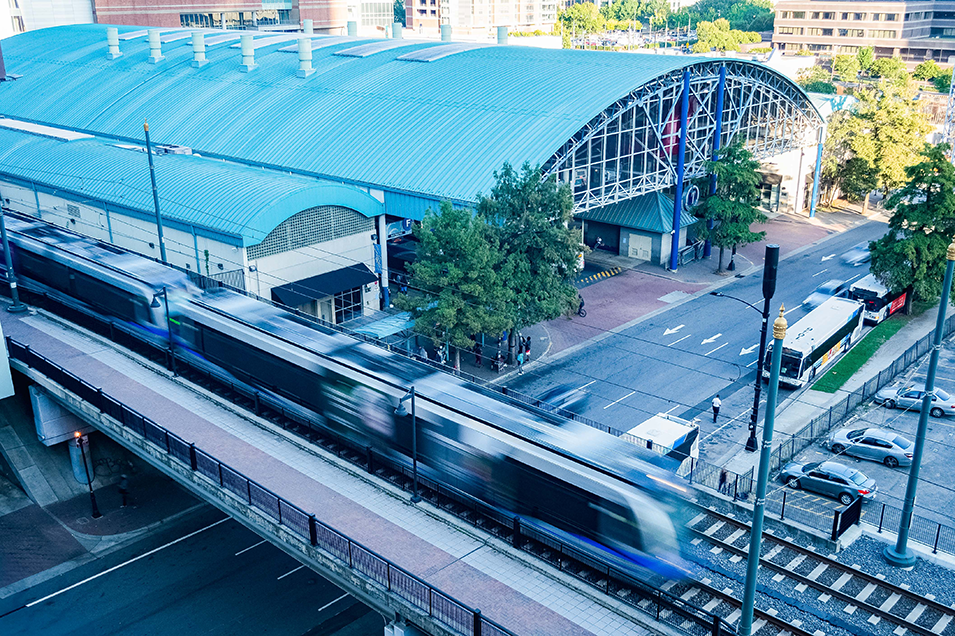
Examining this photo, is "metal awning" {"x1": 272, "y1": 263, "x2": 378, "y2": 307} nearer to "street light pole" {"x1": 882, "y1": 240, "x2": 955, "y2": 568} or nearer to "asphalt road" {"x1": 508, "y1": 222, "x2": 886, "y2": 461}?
"asphalt road" {"x1": 508, "y1": 222, "x2": 886, "y2": 461}

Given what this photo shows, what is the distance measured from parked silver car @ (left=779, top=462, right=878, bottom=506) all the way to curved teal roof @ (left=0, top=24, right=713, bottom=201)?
74.6 feet

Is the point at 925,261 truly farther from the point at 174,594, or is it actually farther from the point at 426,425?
the point at 174,594

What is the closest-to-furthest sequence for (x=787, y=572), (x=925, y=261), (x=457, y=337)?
1. (x=787, y=572)
2. (x=457, y=337)
3. (x=925, y=261)

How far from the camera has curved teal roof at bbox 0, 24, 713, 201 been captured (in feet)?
159

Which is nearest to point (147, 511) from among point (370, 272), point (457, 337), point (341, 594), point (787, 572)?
point (341, 594)

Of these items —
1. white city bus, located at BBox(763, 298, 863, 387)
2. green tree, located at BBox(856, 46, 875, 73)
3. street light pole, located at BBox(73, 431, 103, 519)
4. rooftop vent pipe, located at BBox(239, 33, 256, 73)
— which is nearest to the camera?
street light pole, located at BBox(73, 431, 103, 519)

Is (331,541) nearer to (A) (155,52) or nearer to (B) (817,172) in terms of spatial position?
(B) (817,172)

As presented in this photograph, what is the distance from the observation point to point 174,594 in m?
27.0

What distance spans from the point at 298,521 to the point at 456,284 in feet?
53.3

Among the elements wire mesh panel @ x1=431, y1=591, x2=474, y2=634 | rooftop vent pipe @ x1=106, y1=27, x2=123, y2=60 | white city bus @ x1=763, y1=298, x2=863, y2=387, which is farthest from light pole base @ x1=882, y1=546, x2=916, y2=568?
rooftop vent pipe @ x1=106, y1=27, x2=123, y2=60

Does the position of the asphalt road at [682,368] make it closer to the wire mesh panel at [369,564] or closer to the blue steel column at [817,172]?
the wire mesh panel at [369,564]

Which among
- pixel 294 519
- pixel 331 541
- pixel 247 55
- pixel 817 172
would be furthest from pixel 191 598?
pixel 817 172

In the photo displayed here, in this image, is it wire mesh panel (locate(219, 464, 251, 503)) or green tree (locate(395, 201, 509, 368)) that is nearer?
wire mesh panel (locate(219, 464, 251, 503))

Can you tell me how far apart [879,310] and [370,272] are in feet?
94.9
